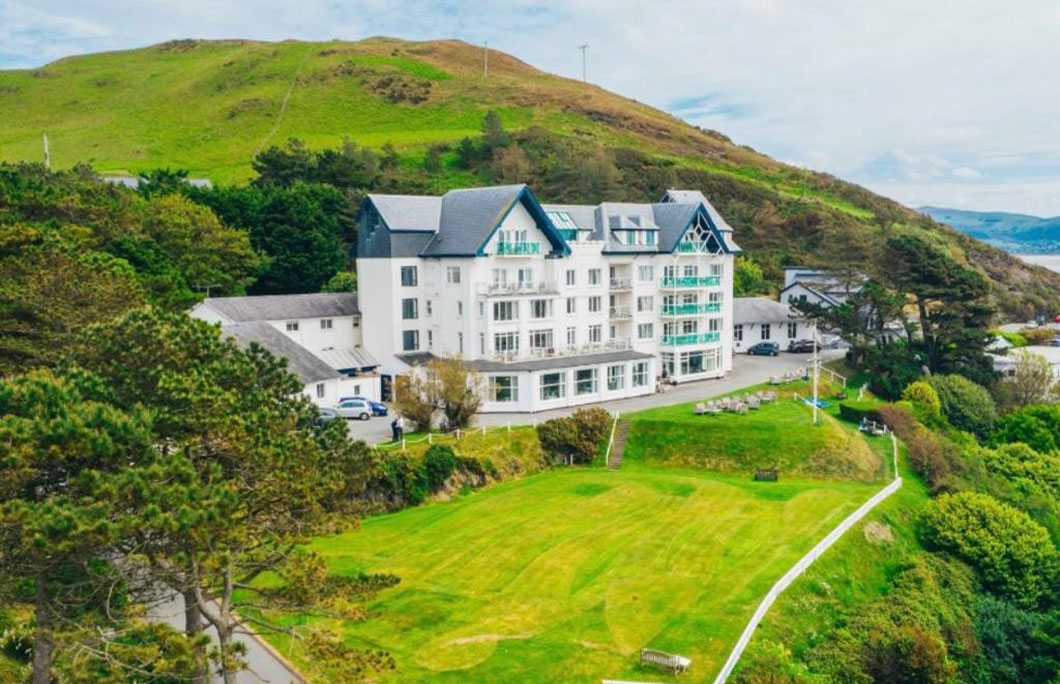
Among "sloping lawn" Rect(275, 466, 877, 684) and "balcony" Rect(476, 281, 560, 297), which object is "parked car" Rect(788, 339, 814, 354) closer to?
"balcony" Rect(476, 281, 560, 297)

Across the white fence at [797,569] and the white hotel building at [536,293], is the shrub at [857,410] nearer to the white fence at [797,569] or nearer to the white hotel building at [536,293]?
the white fence at [797,569]

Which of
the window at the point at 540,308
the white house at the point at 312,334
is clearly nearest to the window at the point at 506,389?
the window at the point at 540,308

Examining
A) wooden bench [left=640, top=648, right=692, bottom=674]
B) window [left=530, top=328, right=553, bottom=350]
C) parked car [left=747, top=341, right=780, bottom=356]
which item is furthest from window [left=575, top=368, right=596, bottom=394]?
wooden bench [left=640, top=648, right=692, bottom=674]

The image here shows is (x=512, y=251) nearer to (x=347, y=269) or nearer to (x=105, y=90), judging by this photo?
(x=347, y=269)

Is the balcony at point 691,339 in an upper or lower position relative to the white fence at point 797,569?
upper

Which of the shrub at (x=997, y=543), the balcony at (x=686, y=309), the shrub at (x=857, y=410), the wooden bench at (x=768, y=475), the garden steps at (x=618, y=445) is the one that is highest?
the balcony at (x=686, y=309)

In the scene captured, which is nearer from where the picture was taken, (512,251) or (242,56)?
(512,251)

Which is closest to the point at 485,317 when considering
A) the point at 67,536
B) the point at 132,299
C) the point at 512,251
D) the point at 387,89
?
the point at 512,251
